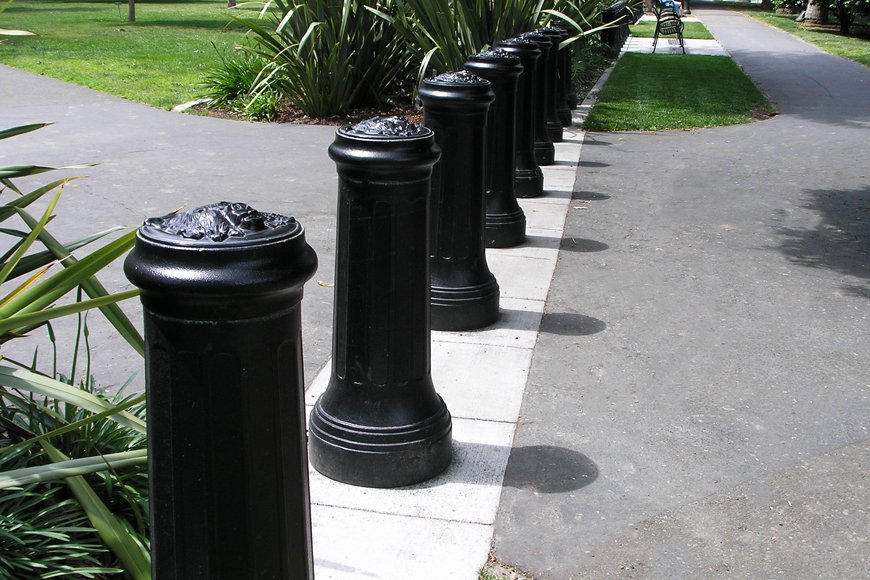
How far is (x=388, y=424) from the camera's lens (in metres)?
3.91

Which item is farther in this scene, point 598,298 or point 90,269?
point 598,298

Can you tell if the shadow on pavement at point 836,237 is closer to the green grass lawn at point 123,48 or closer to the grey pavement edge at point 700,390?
the grey pavement edge at point 700,390

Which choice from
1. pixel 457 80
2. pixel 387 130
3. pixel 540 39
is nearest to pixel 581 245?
pixel 457 80

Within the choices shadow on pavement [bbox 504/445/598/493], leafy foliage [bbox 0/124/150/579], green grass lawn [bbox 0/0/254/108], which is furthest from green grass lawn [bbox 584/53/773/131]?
leafy foliage [bbox 0/124/150/579]

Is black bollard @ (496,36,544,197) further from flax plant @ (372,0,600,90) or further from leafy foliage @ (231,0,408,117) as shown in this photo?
leafy foliage @ (231,0,408,117)

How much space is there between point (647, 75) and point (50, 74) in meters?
10.6

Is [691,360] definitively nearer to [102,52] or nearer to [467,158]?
[467,158]

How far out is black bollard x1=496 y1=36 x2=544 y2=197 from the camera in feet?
26.6

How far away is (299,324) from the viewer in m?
2.26

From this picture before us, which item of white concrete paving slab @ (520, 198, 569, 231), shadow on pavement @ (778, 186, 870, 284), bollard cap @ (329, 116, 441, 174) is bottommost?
white concrete paving slab @ (520, 198, 569, 231)

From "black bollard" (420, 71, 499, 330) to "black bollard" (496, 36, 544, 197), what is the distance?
2653mm

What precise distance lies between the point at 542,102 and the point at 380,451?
667 cm

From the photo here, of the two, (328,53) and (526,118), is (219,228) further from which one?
(328,53)

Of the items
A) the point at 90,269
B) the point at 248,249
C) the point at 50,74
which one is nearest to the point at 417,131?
the point at 90,269
